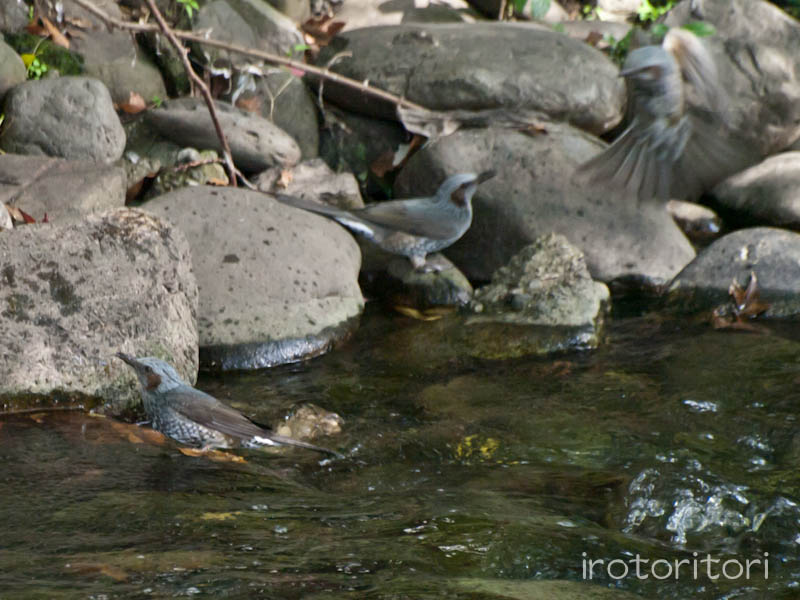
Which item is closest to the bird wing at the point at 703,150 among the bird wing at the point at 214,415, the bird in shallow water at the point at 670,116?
the bird in shallow water at the point at 670,116

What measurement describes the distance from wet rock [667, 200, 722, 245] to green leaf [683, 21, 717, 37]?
1.54 m

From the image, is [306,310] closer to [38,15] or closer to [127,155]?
[127,155]

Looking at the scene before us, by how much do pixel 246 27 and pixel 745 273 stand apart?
Answer: 483cm

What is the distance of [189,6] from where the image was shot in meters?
Result: 8.17

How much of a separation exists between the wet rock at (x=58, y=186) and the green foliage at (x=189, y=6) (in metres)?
2.23

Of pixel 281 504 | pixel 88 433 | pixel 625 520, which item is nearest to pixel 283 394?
pixel 88 433

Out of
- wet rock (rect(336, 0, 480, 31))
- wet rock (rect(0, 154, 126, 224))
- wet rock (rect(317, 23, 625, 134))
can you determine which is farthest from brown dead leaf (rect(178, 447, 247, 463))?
wet rock (rect(336, 0, 480, 31))

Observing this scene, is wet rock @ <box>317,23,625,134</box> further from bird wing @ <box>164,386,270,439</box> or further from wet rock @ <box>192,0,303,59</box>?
bird wing @ <box>164,386,270,439</box>

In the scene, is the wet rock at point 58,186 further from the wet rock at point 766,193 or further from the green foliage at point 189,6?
the wet rock at point 766,193

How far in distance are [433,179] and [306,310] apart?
206cm

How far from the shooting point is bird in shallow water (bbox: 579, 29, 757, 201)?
5.66m

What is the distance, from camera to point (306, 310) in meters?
5.83

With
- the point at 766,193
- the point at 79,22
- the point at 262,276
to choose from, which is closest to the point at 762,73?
the point at 766,193

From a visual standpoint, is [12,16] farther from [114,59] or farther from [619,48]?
[619,48]
